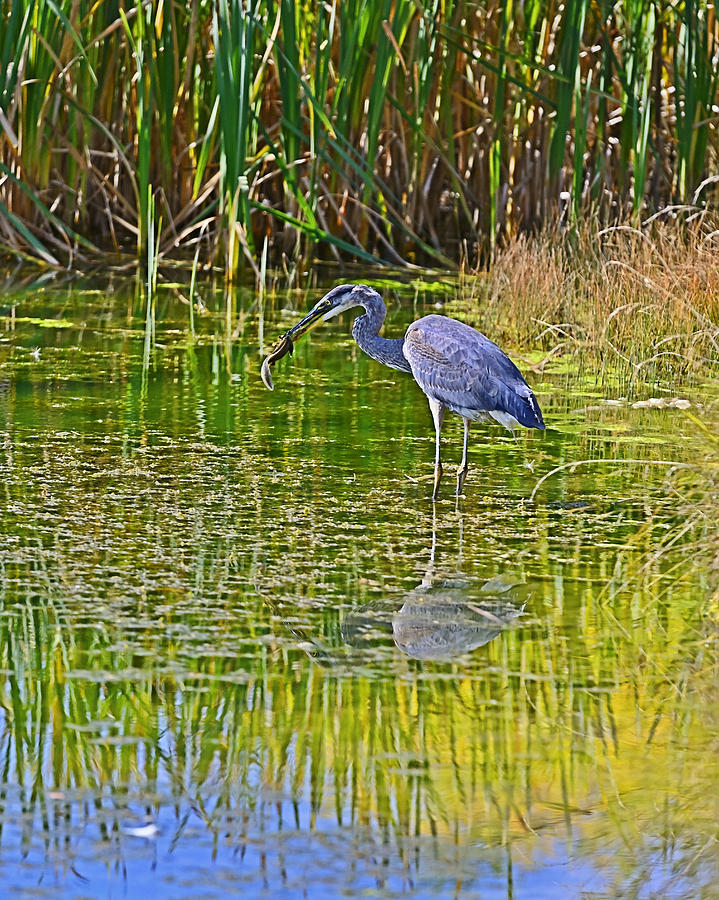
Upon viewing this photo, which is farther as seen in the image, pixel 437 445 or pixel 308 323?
pixel 308 323

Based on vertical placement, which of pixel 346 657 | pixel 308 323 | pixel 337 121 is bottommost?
pixel 346 657

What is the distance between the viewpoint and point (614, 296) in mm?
7191

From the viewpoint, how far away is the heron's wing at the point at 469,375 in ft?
16.9

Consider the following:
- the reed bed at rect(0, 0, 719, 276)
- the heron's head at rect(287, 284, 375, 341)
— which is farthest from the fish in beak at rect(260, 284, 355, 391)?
the reed bed at rect(0, 0, 719, 276)

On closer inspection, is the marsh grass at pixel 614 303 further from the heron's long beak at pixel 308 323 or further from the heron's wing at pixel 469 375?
the heron's wing at pixel 469 375

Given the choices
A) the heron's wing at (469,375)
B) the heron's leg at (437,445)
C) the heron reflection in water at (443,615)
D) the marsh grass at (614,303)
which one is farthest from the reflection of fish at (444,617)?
the marsh grass at (614,303)

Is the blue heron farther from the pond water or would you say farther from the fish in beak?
the fish in beak

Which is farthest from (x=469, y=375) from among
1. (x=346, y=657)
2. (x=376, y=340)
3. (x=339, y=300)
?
(x=346, y=657)

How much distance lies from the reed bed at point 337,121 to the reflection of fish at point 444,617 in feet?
14.7

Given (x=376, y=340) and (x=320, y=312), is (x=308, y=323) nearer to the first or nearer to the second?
(x=320, y=312)

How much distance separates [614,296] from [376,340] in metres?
1.81

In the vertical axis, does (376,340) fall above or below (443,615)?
above

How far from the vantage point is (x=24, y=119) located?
931 cm

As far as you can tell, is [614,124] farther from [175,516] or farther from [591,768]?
[591,768]
